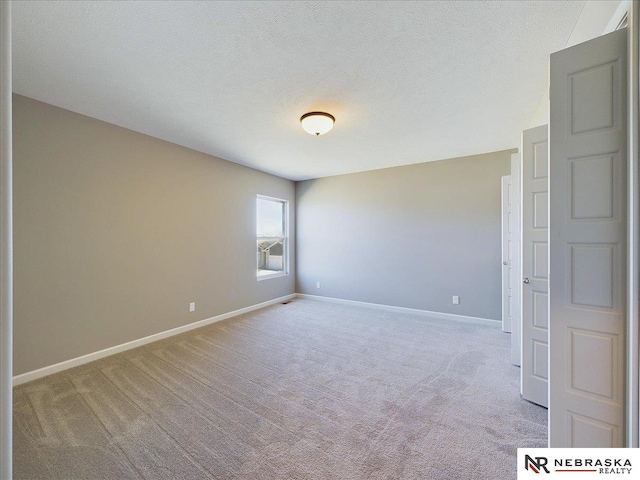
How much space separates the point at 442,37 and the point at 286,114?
5.16ft

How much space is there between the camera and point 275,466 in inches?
60.1

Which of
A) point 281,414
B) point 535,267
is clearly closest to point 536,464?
point 535,267

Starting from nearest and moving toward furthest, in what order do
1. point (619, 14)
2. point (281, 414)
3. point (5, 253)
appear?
point (5, 253) < point (619, 14) < point (281, 414)

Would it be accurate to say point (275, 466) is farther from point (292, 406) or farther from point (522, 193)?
point (522, 193)

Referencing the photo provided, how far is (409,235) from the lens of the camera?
4.72m

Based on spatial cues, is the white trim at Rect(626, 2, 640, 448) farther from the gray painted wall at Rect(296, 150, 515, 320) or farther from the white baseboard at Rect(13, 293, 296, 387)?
the white baseboard at Rect(13, 293, 296, 387)

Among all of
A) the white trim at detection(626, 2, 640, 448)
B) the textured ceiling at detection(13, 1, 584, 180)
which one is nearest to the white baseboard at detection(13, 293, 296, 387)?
the textured ceiling at detection(13, 1, 584, 180)

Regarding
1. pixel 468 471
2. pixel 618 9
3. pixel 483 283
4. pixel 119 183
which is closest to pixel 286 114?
pixel 119 183

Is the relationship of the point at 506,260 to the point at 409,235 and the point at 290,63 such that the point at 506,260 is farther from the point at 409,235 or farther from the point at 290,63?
the point at 290,63

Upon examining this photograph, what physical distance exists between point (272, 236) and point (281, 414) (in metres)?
3.95

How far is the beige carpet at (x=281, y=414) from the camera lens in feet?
5.05

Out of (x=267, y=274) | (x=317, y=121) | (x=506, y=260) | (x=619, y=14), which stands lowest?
(x=267, y=274)

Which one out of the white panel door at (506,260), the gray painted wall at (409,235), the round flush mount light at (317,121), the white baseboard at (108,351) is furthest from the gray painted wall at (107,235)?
the white panel door at (506,260)

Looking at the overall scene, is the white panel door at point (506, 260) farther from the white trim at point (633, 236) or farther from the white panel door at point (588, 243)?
the white trim at point (633, 236)
